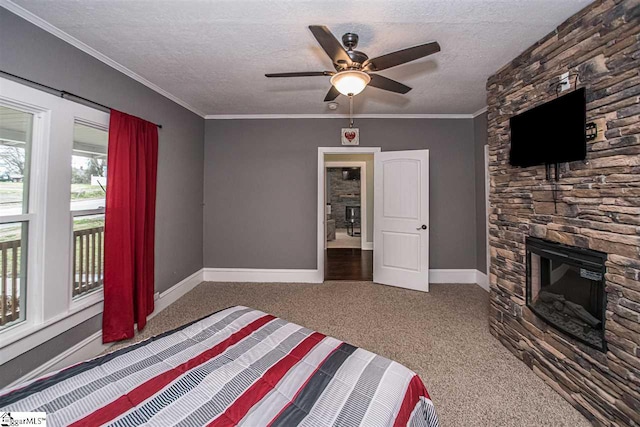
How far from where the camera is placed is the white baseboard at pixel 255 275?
13.8 feet

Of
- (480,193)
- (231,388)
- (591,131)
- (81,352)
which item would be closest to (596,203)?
(591,131)

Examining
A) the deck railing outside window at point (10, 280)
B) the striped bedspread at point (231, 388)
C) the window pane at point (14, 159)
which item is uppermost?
the window pane at point (14, 159)

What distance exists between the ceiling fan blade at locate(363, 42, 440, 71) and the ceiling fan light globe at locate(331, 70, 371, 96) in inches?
3.3

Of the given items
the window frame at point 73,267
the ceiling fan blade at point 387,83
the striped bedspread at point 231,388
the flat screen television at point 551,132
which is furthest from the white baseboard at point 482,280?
the window frame at point 73,267

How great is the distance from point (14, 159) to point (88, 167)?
57 cm

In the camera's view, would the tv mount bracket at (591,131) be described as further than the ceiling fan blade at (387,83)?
No

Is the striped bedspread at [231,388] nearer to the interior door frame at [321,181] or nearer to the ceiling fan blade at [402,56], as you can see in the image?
the ceiling fan blade at [402,56]

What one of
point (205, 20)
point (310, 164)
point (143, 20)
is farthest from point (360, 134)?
point (143, 20)

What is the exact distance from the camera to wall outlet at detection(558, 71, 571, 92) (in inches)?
70.4

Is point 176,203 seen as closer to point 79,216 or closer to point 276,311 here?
point 79,216

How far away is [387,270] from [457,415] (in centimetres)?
242

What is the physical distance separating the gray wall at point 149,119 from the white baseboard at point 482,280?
423 centimetres

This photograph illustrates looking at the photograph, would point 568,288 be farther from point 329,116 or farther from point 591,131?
point 329,116

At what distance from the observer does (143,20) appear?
1898mm
